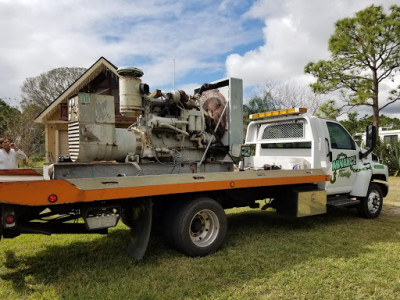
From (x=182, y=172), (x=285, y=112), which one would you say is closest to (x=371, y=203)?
(x=285, y=112)

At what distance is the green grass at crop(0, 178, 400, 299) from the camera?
3.36 m

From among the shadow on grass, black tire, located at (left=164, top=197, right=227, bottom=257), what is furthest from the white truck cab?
black tire, located at (left=164, top=197, right=227, bottom=257)

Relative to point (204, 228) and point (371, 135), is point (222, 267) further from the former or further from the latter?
point (371, 135)

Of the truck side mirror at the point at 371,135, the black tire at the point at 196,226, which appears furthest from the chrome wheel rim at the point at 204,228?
the truck side mirror at the point at 371,135

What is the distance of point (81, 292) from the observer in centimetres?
331

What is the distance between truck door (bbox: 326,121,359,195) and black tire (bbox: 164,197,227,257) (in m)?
2.64

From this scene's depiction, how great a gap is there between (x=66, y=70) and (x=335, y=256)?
119 ft

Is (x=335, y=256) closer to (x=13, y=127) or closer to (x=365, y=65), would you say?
(x=365, y=65)

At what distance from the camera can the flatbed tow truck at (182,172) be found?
367 cm

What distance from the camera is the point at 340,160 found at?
6.21m

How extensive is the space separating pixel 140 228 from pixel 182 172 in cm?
153

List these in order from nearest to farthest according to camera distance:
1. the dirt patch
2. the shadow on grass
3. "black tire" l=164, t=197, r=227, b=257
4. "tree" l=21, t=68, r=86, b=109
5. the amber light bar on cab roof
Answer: the shadow on grass
"black tire" l=164, t=197, r=227, b=257
the amber light bar on cab roof
the dirt patch
"tree" l=21, t=68, r=86, b=109

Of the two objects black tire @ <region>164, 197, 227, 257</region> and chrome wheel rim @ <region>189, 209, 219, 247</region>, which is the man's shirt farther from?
chrome wheel rim @ <region>189, 209, 219, 247</region>

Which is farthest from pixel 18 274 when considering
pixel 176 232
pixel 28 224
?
pixel 176 232
